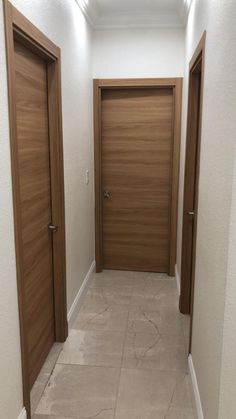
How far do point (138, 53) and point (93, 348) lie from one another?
279 cm

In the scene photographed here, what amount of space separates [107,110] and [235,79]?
2632mm

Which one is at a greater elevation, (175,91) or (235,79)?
(175,91)

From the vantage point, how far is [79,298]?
3.12 meters

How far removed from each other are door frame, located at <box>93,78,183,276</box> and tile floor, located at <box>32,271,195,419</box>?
595 mm

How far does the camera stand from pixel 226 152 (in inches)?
53.0

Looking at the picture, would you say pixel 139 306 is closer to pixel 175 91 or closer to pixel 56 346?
pixel 56 346

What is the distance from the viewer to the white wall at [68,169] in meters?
1.49

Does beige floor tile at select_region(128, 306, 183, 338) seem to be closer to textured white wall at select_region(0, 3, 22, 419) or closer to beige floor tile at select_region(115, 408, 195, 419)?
beige floor tile at select_region(115, 408, 195, 419)

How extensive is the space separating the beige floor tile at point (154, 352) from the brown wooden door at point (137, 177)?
4.43 feet

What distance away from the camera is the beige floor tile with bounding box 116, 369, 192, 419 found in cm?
198

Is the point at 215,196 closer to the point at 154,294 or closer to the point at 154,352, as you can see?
the point at 154,352

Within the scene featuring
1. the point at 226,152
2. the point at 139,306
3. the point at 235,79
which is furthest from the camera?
the point at 139,306

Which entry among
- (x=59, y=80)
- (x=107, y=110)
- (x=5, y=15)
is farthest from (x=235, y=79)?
(x=107, y=110)

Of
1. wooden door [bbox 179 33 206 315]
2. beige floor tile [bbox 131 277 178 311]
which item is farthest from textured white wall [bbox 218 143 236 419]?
beige floor tile [bbox 131 277 178 311]
